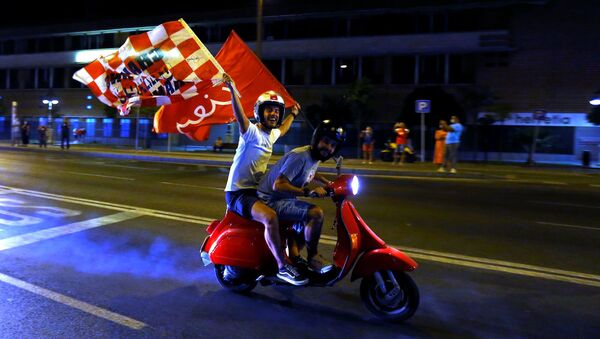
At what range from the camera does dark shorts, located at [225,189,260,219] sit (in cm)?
485

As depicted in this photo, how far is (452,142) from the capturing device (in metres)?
19.3

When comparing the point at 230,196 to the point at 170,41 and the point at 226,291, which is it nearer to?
the point at 226,291

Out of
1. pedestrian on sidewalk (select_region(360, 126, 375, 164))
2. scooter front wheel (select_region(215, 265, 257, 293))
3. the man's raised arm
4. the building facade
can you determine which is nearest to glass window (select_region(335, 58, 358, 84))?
the building facade

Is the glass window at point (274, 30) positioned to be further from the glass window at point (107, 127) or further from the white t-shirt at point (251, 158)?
the white t-shirt at point (251, 158)

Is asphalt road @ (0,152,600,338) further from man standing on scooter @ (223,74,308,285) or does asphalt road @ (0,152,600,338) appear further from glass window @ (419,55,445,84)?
glass window @ (419,55,445,84)

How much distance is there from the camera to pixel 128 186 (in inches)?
521

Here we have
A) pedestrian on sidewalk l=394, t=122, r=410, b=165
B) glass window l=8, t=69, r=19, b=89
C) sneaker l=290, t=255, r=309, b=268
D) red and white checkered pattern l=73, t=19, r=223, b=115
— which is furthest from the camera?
glass window l=8, t=69, r=19, b=89

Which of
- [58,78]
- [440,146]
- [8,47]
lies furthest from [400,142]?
[8,47]

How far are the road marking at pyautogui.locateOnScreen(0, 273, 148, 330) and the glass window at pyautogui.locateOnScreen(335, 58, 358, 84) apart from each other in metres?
32.9

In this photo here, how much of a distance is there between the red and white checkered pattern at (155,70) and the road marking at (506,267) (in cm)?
340

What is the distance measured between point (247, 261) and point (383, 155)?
20505mm

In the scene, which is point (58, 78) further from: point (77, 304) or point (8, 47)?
point (77, 304)

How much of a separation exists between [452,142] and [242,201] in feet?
51.4

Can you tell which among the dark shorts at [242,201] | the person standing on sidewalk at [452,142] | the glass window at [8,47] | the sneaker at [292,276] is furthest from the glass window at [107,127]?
the sneaker at [292,276]
